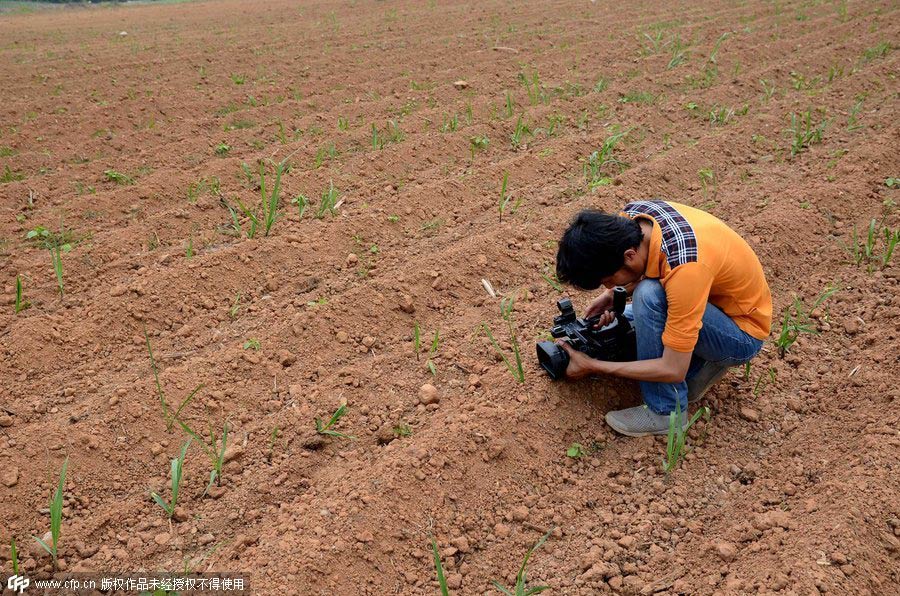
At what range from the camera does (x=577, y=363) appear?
2812 mm

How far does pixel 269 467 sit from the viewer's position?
2.78 meters

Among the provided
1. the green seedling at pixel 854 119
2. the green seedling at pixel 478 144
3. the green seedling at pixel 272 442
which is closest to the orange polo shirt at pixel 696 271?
the green seedling at pixel 272 442

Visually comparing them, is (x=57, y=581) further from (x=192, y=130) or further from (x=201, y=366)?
(x=192, y=130)

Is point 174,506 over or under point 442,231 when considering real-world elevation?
under

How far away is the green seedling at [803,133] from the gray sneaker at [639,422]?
2.83m

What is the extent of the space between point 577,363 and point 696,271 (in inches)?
23.7

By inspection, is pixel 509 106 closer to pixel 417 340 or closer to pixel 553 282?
pixel 553 282

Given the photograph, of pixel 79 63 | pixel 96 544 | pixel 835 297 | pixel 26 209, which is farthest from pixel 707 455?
pixel 79 63

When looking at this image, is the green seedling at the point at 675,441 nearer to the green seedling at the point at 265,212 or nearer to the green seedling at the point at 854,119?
the green seedling at the point at 265,212

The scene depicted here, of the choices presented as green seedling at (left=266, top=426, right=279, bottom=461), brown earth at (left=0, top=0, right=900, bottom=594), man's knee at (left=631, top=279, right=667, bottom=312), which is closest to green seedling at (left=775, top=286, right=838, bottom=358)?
brown earth at (left=0, top=0, right=900, bottom=594)

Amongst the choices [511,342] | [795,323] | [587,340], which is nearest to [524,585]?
[587,340]

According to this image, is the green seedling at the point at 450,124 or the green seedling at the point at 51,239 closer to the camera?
the green seedling at the point at 51,239

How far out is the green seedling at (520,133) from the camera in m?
5.04

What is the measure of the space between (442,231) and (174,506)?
2.14 m
